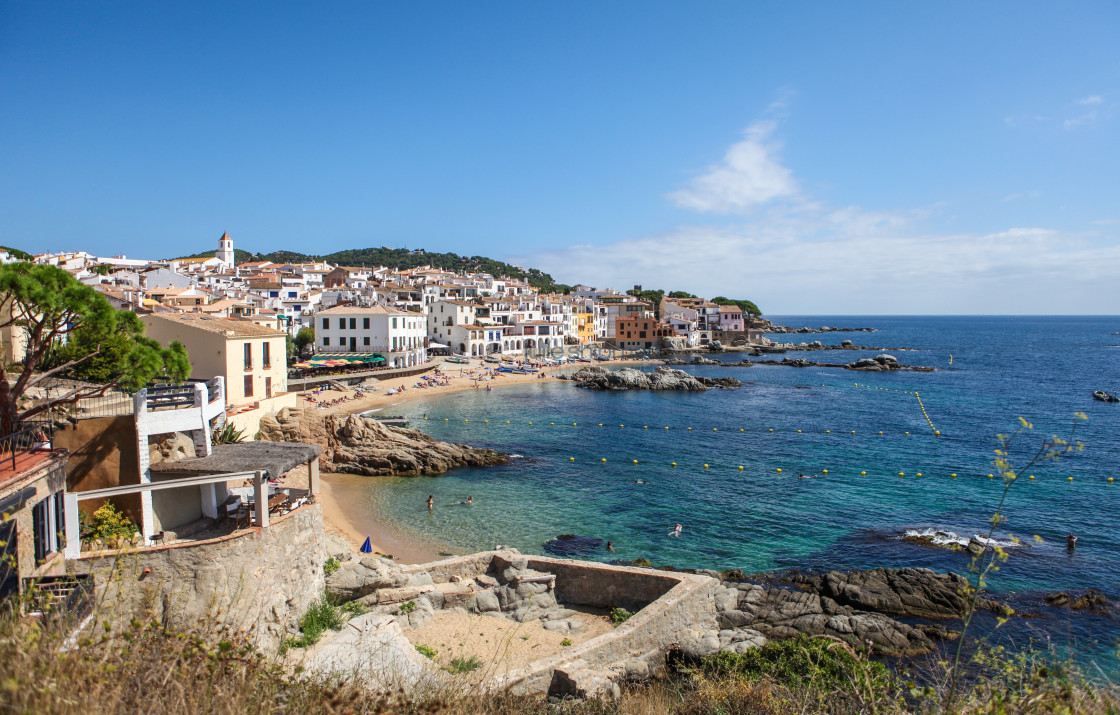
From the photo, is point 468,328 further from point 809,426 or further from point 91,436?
point 91,436

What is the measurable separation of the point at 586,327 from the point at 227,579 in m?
94.7

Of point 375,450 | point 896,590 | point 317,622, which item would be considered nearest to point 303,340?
point 375,450

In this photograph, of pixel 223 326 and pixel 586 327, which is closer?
pixel 223 326

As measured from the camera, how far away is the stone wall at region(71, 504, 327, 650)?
9.91m

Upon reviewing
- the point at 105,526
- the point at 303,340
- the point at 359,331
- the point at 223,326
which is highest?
the point at 223,326

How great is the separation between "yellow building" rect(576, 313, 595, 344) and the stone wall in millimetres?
89439

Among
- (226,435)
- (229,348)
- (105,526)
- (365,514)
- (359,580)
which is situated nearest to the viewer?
(105,526)

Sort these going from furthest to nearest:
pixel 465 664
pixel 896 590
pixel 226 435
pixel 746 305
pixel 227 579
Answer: pixel 746 305
pixel 226 435
pixel 896 590
pixel 465 664
pixel 227 579

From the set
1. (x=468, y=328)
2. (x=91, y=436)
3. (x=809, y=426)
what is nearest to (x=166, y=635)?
(x=91, y=436)

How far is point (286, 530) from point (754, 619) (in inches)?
473

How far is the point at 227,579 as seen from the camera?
10930 millimetres

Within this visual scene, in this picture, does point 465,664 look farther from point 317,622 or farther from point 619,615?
point 619,615

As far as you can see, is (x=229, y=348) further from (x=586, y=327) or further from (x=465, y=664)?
(x=586, y=327)

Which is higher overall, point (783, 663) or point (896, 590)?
point (783, 663)
